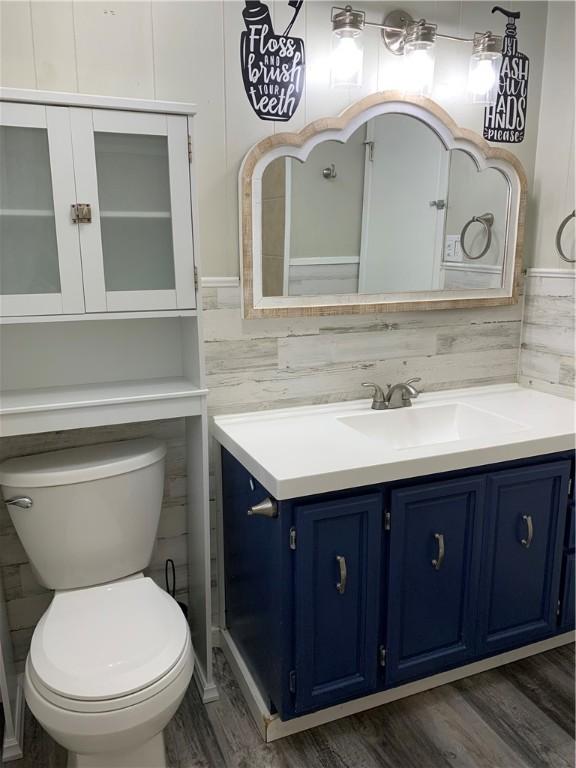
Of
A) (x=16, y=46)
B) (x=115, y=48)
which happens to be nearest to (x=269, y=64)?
(x=115, y=48)

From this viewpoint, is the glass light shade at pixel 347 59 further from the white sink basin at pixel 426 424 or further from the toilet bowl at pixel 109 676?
the toilet bowl at pixel 109 676

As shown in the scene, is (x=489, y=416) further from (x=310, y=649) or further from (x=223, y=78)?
(x=223, y=78)

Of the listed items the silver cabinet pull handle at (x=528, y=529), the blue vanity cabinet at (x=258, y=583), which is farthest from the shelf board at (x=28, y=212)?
the silver cabinet pull handle at (x=528, y=529)

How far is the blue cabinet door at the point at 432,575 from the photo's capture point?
1.72 m

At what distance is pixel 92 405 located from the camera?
164 cm

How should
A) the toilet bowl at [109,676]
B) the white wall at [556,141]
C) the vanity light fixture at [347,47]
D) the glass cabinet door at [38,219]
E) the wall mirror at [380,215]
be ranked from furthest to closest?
the white wall at [556,141]
the wall mirror at [380,215]
the vanity light fixture at [347,47]
the glass cabinet door at [38,219]
the toilet bowl at [109,676]

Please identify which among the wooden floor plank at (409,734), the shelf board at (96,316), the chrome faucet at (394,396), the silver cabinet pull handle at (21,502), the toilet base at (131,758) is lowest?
the wooden floor plank at (409,734)

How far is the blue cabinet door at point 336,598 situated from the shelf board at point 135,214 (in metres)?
0.88

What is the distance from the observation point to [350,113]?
1.95 metres

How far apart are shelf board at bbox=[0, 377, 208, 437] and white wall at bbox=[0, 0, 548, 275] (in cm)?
44

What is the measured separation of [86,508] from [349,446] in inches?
30.3

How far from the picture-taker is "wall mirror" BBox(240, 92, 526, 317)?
6.36 feet

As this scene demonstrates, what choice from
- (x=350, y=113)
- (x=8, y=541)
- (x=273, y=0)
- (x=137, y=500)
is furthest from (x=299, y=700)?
(x=273, y=0)

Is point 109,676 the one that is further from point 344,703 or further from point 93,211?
point 93,211
